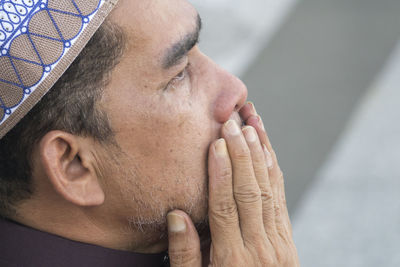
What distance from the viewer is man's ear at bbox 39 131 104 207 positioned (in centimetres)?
182

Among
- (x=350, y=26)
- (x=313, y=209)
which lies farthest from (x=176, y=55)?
(x=350, y=26)

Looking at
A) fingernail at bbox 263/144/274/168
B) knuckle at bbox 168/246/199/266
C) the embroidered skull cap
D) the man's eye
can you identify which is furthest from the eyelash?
knuckle at bbox 168/246/199/266

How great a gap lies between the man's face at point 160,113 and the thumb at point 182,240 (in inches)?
1.5

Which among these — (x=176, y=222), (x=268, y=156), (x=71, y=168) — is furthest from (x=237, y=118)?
(x=71, y=168)

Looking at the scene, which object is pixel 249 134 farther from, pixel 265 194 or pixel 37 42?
pixel 37 42

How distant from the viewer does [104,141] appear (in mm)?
1872


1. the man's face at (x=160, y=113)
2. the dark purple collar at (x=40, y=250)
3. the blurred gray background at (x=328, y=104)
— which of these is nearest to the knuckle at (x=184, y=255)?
the man's face at (x=160, y=113)

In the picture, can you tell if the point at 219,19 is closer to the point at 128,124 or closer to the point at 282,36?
the point at 282,36

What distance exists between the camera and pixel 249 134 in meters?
2.07

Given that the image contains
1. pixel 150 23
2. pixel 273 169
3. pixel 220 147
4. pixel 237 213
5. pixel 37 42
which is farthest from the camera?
pixel 273 169

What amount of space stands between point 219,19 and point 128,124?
6.23m

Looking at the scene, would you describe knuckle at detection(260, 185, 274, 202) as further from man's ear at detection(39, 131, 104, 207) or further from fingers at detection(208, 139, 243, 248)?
man's ear at detection(39, 131, 104, 207)

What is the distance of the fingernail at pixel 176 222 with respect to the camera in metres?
1.98

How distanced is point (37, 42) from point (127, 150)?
→ 0.47m
